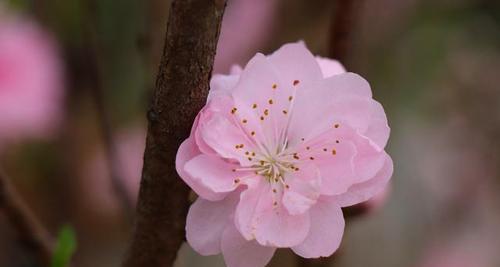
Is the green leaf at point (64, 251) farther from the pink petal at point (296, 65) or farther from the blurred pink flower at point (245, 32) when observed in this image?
the blurred pink flower at point (245, 32)

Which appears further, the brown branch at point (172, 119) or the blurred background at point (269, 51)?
the blurred background at point (269, 51)

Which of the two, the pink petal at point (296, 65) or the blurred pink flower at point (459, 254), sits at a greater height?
the pink petal at point (296, 65)

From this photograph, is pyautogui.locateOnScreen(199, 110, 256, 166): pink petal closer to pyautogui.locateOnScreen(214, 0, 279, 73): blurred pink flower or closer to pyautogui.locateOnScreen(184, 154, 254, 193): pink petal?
pyautogui.locateOnScreen(184, 154, 254, 193): pink petal

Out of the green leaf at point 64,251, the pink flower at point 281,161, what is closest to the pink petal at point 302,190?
the pink flower at point 281,161

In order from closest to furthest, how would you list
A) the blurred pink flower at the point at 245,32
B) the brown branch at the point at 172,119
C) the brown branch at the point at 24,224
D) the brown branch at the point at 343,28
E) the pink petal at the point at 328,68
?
the brown branch at the point at 172,119 < the pink petal at the point at 328,68 < the brown branch at the point at 24,224 < the brown branch at the point at 343,28 < the blurred pink flower at the point at 245,32

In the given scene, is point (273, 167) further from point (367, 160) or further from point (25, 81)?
point (25, 81)

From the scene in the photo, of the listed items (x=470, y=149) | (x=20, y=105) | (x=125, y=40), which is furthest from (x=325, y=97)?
(x=470, y=149)

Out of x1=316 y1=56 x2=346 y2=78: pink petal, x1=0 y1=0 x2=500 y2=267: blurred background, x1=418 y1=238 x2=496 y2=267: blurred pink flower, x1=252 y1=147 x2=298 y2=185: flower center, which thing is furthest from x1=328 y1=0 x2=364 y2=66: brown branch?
x1=418 y1=238 x2=496 y2=267: blurred pink flower
